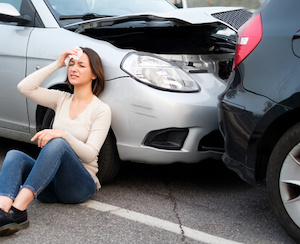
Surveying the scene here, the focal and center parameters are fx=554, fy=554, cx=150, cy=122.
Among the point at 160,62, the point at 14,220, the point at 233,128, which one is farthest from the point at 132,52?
the point at 14,220

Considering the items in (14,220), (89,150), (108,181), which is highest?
(89,150)

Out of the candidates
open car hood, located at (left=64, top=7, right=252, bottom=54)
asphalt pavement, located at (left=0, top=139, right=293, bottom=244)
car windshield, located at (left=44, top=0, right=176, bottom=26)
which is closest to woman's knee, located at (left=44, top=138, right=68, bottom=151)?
asphalt pavement, located at (left=0, top=139, right=293, bottom=244)

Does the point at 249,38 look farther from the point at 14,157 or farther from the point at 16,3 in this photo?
the point at 16,3

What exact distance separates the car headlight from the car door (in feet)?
3.23

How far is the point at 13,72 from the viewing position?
4270mm

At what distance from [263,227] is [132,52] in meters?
1.43

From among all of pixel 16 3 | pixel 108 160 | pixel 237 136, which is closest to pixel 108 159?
pixel 108 160

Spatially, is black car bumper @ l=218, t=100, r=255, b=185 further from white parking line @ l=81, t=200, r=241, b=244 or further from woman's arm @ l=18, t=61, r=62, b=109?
woman's arm @ l=18, t=61, r=62, b=109

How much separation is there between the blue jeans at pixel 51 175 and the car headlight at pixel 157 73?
0.72m

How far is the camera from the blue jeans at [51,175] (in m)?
3.15

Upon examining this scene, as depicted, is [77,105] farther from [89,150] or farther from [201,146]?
[201,146]

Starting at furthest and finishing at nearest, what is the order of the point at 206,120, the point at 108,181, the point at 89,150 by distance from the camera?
the point at 108,181 → the point at 206,120 → the point at 89,150

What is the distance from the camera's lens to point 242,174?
306cm

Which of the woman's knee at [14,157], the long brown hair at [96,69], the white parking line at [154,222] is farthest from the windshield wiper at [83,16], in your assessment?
the white parking line at [154,222]
